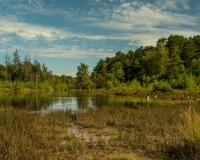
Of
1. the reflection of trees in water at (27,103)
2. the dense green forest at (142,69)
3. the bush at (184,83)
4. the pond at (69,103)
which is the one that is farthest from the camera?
the dense green forest at (142,69)

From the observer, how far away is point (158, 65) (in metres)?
85.4

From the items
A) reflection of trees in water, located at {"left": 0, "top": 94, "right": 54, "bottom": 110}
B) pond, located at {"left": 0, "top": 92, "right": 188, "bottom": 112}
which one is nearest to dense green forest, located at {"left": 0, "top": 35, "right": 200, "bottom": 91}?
pond, located at {"left": 0, "top": 92, "right": 188, "bottom": 112}

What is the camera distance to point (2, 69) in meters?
114

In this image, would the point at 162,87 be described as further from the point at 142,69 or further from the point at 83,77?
the point at 83,77

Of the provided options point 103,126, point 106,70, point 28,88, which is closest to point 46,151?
point 103,126

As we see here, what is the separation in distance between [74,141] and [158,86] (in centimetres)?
4834

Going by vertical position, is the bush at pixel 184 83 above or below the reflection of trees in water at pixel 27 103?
above

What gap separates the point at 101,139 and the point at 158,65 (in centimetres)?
7343

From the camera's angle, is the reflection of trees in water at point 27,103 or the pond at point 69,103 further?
the reflection of trees in water at point 27,103

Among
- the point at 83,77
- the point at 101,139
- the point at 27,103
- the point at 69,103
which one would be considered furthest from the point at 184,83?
the point at 83,77

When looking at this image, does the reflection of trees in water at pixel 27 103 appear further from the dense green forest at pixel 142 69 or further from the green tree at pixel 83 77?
the green tree at pixel 83 77

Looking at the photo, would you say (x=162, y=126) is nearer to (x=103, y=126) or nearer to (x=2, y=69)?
(x=103, y=126)

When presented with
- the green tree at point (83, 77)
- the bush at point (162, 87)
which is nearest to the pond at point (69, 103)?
the bush at point (162, 87)

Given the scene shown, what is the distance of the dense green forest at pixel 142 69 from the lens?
71.8 metres
